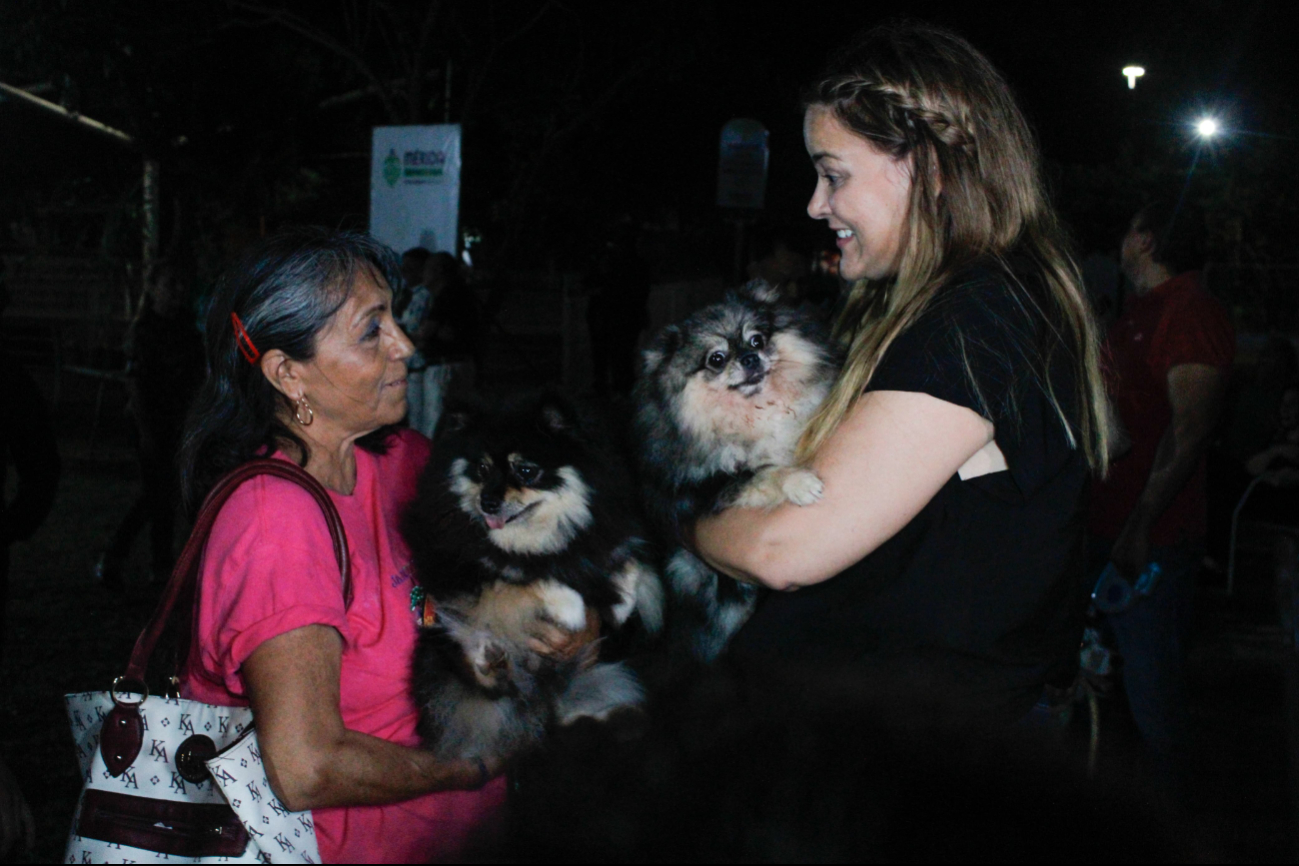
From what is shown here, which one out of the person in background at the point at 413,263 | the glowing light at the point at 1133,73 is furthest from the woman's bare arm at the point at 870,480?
the person in background at the point at 413,263

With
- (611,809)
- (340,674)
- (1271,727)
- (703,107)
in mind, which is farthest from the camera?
(703,107)

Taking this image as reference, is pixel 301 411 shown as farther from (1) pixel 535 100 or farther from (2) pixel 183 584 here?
(1) pixel 535 100

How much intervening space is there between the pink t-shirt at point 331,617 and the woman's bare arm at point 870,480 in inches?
23.0

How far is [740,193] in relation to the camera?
9117 mm

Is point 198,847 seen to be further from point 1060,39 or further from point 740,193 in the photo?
point 740,193

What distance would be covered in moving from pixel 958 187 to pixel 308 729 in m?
1.30

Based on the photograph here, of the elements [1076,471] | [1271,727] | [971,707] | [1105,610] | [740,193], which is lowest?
[1271,727]

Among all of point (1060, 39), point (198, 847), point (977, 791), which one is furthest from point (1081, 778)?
point (1060, 39)

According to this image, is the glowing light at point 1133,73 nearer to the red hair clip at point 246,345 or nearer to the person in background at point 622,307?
the red hair clip at point 246,345

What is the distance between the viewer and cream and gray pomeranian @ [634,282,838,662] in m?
2.45

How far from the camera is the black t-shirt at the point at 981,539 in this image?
1.46 m

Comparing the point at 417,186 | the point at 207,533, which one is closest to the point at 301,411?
the point at 207,533

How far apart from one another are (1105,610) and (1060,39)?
417cm

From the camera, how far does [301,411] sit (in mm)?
1966
